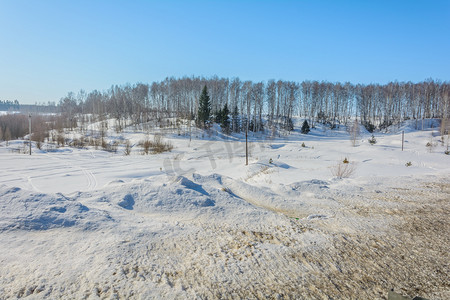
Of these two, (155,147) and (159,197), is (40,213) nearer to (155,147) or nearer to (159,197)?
(159,197)

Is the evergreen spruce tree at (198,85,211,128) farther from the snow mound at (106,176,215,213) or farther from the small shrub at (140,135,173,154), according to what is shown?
the snow mound at (106,176,215,213)

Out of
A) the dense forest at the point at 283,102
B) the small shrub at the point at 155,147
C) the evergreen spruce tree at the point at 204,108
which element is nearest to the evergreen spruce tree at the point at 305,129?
the dense forest at the point at 283,102

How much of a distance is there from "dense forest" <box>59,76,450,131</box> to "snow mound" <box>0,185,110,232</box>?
150ft

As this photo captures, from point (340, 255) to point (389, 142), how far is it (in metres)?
34.9

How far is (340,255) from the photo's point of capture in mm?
3572

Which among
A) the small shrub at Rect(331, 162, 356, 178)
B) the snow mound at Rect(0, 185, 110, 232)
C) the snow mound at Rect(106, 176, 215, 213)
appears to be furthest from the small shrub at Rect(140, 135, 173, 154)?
the snow mound at Rect(0, 185, 110, 232)

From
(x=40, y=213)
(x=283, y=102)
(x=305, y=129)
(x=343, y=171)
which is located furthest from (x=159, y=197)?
(x=283, y=102)

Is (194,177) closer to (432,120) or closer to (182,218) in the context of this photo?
(182,218)

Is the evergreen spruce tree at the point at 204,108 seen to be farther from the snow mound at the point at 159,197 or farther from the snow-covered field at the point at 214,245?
the snow mound at the point at 159,197

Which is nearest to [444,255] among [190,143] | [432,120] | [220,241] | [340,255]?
[340,255]

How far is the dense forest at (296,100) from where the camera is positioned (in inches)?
2030

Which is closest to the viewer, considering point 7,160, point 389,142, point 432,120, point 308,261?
point 308,261

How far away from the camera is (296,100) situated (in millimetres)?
56500

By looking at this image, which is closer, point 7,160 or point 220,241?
point 220,241
